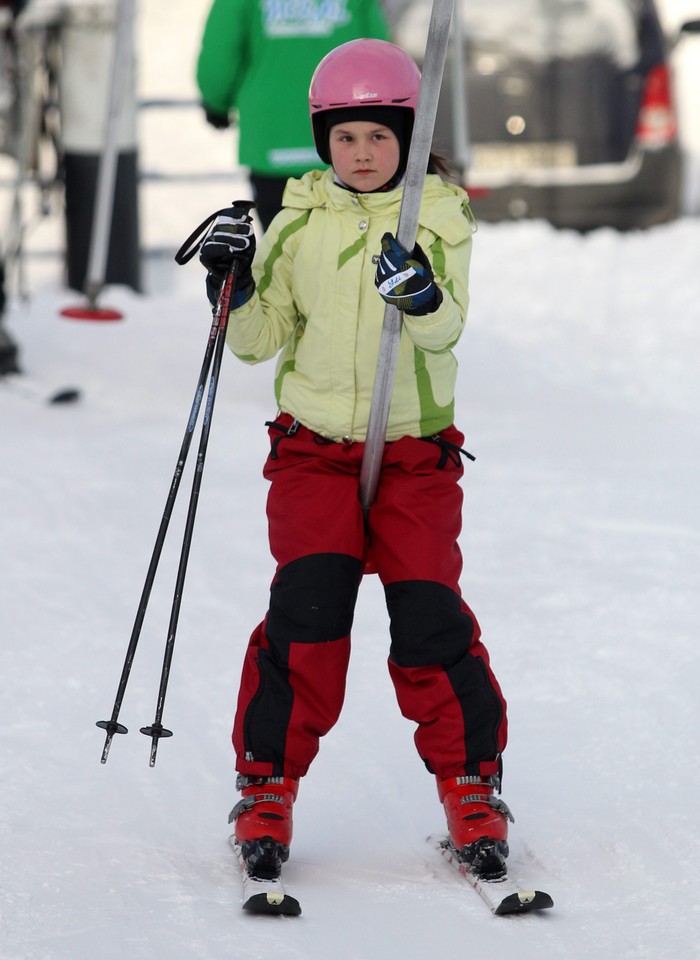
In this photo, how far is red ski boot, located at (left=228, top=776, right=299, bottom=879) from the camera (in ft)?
9.62

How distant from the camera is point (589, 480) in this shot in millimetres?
5863

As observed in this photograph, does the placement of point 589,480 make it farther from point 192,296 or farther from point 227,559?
point 192,296

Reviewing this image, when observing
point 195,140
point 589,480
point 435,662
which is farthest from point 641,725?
point 195,140

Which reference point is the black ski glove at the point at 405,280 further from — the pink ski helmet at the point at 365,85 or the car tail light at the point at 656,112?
the car tail light at the point at 656,112

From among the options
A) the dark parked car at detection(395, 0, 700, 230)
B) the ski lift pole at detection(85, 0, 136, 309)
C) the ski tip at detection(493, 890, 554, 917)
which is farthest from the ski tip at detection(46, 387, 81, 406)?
the ski tip at detection(493, 890, 554, 917)

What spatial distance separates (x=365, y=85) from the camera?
3006mm

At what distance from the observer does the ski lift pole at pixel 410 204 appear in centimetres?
284

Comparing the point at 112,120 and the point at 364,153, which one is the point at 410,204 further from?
the point at 112,120

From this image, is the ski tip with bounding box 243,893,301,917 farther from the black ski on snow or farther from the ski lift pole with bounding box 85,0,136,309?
the ski lift pole with bounding box 85,0,136,309

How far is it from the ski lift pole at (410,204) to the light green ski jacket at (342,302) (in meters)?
0.07

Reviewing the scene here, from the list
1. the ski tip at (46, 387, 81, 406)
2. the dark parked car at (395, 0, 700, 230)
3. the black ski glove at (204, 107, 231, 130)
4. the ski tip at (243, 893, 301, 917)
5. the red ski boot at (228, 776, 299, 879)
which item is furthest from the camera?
the dark parked car at (395, 0, 700, 230)

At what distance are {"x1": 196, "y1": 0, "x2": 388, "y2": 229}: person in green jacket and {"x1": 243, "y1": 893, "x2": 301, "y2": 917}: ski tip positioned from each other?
12.2 feet

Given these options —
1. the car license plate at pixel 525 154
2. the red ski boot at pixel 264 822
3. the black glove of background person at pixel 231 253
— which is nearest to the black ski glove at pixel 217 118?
the car license plate at pixel 525 154

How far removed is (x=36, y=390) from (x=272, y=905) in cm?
428
